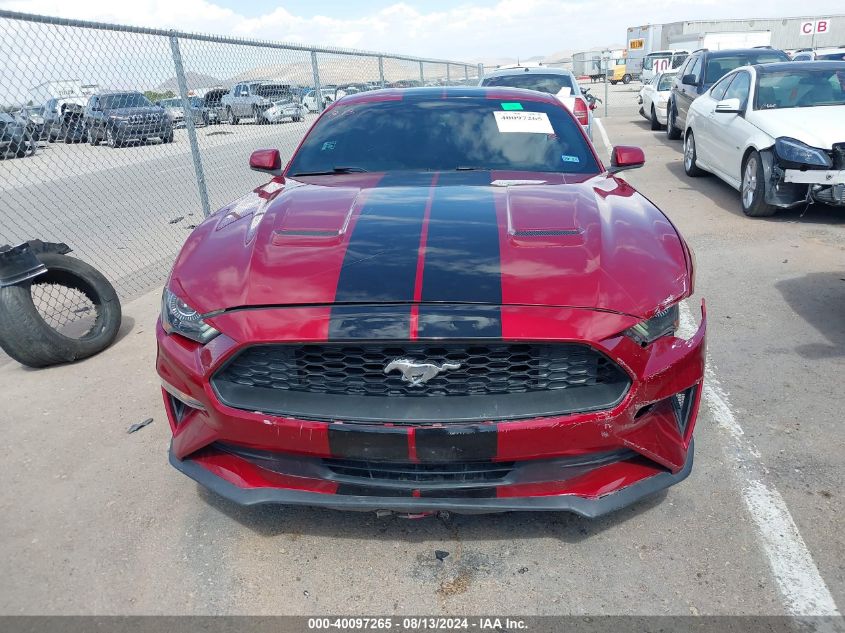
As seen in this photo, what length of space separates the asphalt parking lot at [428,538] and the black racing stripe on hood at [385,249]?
91 centimetres

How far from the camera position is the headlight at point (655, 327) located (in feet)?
7.36

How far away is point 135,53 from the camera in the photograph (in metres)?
5.84

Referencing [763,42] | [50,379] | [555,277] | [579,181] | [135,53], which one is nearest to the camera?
[555,277]

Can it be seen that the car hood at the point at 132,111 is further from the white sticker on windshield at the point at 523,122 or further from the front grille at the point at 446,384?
the front grille at the point at 446,384

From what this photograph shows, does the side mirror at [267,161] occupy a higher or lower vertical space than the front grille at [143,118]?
lower

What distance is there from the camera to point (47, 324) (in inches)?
163

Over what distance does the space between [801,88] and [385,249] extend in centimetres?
704

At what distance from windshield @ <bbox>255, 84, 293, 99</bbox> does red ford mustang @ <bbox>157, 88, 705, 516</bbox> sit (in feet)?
26.2

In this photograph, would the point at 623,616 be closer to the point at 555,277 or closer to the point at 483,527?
the point at 483,527

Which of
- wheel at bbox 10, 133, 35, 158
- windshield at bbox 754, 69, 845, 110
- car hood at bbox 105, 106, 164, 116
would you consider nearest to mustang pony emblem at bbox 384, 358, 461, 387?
wheel at bbox 10, 133, 35, 158

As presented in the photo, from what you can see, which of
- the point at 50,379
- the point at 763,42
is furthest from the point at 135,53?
the point at 763,42

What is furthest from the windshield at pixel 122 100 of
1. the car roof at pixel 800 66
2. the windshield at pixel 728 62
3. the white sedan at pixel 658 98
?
the white sedan at pixel 658 98

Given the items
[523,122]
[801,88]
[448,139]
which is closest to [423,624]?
[448,139]

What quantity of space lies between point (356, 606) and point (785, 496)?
69.0 inches
